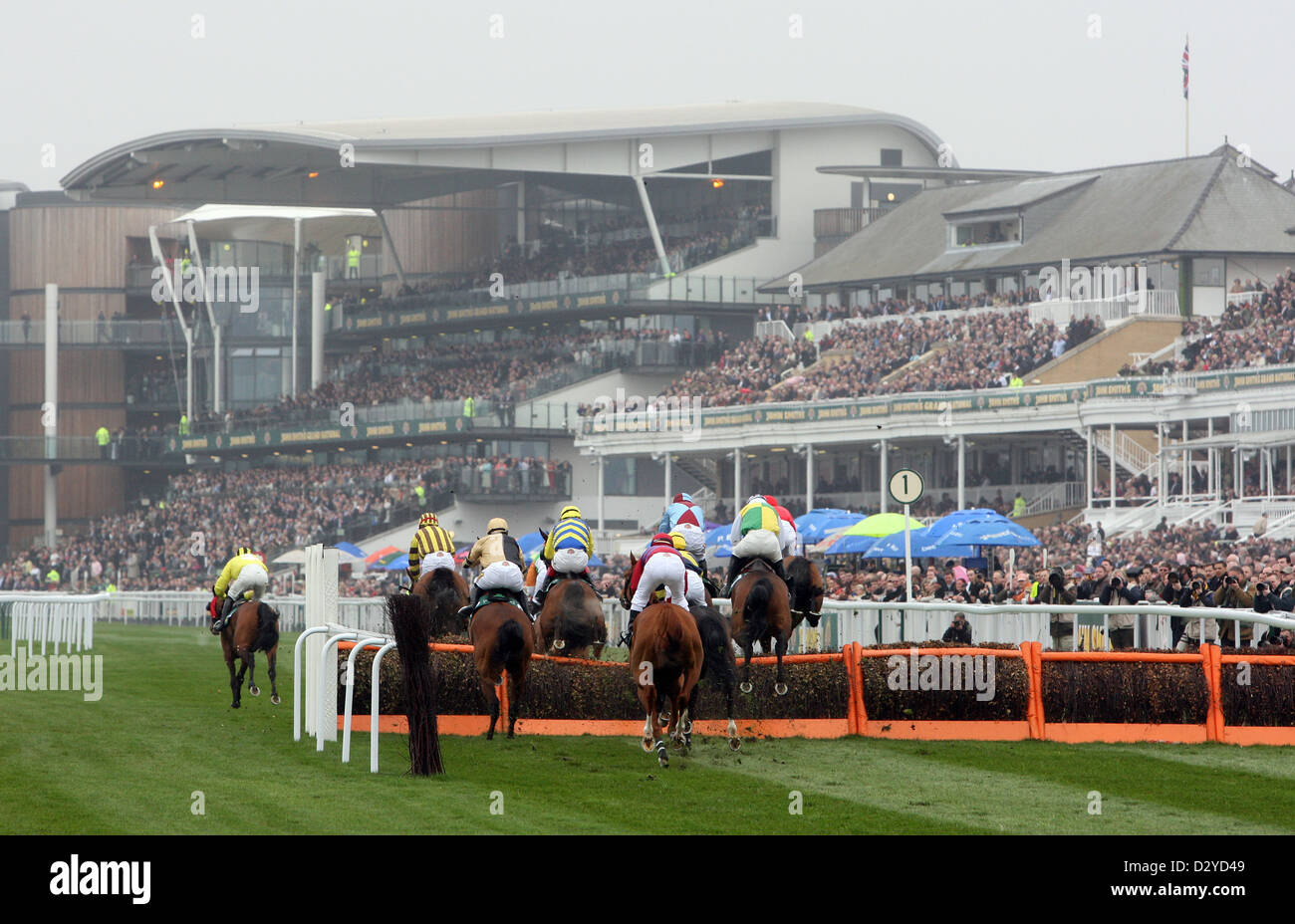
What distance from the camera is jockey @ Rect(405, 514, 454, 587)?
1889cm

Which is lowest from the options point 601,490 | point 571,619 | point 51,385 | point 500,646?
point 500,646

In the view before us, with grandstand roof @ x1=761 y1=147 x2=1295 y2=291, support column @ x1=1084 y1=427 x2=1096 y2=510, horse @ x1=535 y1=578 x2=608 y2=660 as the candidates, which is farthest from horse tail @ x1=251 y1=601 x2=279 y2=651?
grandstand roof @ x1=761 y1=147 x2=1295 y2=291

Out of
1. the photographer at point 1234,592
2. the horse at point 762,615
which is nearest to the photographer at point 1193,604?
the photographer at point 1234,592

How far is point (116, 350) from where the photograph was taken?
66312 mm

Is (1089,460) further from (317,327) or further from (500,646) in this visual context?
(317,327)

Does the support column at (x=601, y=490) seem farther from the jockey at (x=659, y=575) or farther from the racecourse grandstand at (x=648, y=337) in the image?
the jockey at (x=659, y=575)

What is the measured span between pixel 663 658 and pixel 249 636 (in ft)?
21.6

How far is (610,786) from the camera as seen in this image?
1205 cm

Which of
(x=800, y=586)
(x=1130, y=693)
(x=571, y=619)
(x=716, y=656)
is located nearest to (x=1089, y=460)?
(x=800, y=586)

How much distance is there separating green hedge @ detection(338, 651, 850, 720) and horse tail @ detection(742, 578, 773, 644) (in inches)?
20.3

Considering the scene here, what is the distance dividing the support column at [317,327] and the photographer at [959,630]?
47575 mm

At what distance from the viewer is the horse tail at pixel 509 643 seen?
13.8m

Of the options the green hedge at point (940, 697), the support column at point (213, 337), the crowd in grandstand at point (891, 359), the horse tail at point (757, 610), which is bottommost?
the green hedge at point (940, 697)

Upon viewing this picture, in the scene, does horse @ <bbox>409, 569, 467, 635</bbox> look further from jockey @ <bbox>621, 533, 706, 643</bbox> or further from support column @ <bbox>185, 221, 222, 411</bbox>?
support column @ <bbox>185, 221, 222, 411</bbox>
